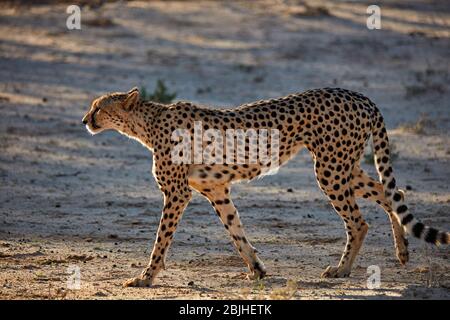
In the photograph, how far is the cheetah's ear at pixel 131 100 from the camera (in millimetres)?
8609

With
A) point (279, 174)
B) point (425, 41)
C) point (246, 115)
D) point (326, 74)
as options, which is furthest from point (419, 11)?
point (246, 115)

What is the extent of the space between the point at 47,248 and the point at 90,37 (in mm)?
11724

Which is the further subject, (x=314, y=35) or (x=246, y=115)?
(x=314, y=35)

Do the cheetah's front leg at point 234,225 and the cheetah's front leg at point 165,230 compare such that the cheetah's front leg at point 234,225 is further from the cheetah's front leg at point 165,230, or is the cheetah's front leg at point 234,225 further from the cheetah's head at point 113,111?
the cheetah's head at point 113,111

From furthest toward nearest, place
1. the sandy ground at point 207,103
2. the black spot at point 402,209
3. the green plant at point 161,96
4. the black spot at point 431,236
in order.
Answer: the green plant at point 161,96
the sandy ground at point 207,103
the black spot at point 402,209
the black spot at point 431,236

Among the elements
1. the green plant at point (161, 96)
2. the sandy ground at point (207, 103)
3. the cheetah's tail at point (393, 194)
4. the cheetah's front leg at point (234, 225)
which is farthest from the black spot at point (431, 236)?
the green plant at point (161, 96)

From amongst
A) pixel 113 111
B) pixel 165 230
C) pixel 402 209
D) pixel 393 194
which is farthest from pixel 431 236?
pixel 113 111

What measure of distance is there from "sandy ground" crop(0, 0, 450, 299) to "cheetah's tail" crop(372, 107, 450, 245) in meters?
0.35

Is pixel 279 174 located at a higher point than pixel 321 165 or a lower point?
lower

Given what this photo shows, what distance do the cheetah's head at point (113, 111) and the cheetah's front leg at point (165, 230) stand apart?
2.70ft

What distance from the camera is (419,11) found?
854 inches

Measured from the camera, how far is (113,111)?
869 cm
